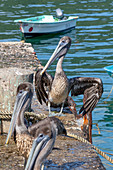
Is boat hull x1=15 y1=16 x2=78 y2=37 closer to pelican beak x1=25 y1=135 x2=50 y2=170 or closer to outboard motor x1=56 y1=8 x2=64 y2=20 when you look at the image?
outboard motor x1=56 y1=8 x2=64 y2=20

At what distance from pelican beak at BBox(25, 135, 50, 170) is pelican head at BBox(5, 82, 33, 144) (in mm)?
992

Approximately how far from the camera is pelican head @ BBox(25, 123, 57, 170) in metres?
4.31

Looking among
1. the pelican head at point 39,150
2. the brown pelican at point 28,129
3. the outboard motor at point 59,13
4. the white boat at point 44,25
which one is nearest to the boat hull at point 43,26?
the white boat at point 44,25

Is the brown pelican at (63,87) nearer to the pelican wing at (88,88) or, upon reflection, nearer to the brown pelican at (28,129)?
the pelican wing at (88,88)

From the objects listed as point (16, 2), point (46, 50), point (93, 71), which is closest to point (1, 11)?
point (16, 2)

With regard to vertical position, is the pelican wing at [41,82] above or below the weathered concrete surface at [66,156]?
above

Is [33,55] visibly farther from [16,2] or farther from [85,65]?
[16,2]

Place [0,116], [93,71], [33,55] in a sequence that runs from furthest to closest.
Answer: [93,71]
[33,55]
[0,116]

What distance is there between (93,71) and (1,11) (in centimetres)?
1741

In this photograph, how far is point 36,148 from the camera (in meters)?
4.38

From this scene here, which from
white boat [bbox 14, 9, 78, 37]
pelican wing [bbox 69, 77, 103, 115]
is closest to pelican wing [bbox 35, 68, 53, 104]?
pelican wing [bbox 69, 77, 103, 115]

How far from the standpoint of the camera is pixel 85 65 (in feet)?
52.3

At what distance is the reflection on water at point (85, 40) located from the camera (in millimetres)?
11102

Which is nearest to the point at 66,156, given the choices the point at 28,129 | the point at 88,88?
the point at 28,129
